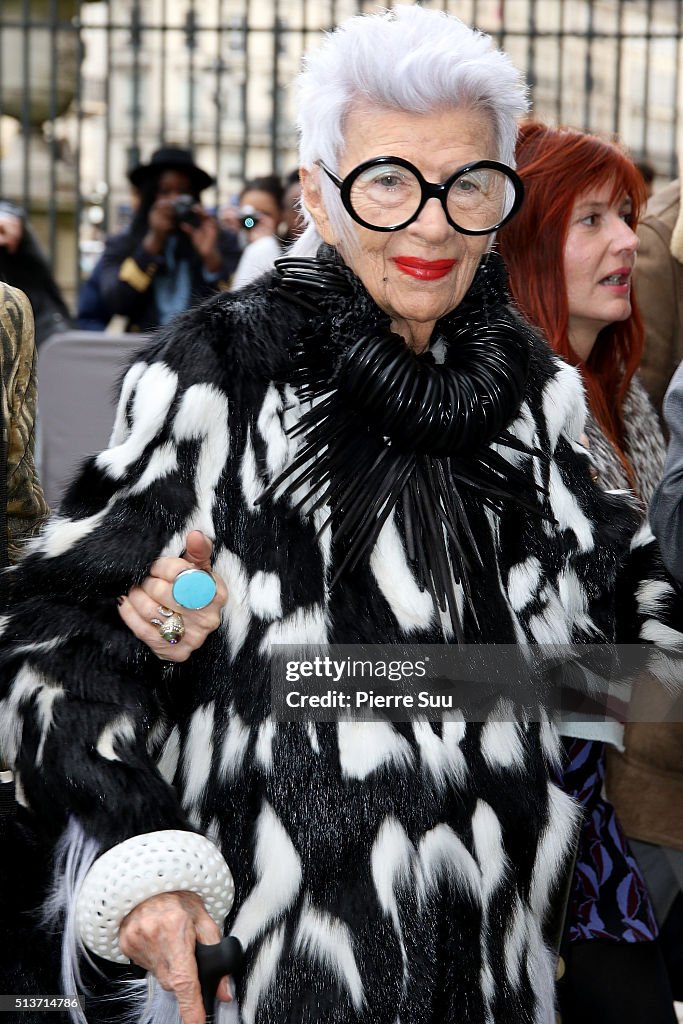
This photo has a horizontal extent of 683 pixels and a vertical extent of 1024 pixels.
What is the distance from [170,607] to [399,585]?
36cm

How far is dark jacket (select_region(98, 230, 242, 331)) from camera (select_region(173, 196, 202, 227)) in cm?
12

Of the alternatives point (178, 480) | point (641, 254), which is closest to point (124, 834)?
point (178, 480)

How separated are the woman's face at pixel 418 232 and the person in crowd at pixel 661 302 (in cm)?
130

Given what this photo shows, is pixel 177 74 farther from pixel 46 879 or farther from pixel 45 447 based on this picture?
pixel 46 879

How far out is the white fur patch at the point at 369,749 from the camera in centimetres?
178

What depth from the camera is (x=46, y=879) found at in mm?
1724

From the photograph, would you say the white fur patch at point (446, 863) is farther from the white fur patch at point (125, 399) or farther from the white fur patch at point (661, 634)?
the white fur patch at point (125, 399)

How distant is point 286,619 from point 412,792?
295 millimetres

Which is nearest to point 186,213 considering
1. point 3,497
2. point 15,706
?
point 3,497

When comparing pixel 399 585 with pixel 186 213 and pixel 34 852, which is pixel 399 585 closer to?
pixel 34 852

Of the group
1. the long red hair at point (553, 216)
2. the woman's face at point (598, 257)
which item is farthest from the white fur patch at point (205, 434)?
the woman's face at point (598, 257)

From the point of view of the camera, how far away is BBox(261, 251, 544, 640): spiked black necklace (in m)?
1.84

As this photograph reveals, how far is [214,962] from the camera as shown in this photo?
62.0 inches

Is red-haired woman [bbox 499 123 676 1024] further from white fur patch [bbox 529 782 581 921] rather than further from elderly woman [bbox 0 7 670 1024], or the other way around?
elderly woman [bbox 0 7 670 1024]
